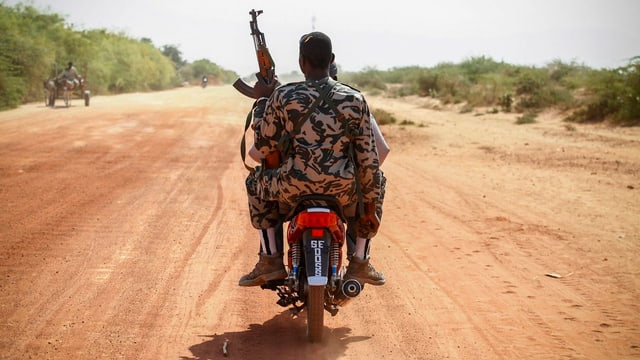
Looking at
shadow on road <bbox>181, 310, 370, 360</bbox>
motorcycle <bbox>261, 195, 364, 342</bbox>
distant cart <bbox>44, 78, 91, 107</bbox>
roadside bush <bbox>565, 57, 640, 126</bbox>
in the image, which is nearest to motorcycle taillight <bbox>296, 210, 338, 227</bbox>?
motorcycle <bbox>261, 195, 364, 342</bbox>

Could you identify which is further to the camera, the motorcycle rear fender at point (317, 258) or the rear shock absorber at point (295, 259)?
the rear shock absorber at point (295, 259)

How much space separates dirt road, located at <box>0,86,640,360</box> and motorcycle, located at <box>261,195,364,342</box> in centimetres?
31

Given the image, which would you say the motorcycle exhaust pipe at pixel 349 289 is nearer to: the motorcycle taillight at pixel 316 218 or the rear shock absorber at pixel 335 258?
the rear shock absorber at pixel 335 258

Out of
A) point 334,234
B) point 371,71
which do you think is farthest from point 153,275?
point 371,71

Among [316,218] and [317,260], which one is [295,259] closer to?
[317,260]

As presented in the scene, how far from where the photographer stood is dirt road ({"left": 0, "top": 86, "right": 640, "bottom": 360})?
5.09m

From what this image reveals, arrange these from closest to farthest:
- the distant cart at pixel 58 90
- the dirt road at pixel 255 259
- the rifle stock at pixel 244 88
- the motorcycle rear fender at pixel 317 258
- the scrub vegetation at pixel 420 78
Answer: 1. the motorcycle rear fender at pixel 317 258
2. the dirt road at pixel 255 259
3. the rifle stock at pixel 244 88
4. the scrub vegetation at pixel 420 78
5. the distant cart at pixel 58 90

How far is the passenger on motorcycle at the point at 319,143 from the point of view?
Answer: 4664mm

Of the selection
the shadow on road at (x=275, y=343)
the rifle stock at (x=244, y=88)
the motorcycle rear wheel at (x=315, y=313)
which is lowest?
the shadow on road at (x=275, y=343)

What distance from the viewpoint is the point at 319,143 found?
467 centimetres

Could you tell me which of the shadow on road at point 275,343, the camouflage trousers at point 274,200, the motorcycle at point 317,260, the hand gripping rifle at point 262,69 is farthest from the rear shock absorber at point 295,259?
the hand gripping rifle at point 262,69

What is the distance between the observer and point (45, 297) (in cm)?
568

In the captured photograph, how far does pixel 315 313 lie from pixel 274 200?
0.81 metres

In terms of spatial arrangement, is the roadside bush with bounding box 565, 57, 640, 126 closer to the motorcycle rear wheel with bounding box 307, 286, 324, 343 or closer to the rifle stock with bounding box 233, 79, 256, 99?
the rifle stock with bounding box 233, 79, 256, 99
